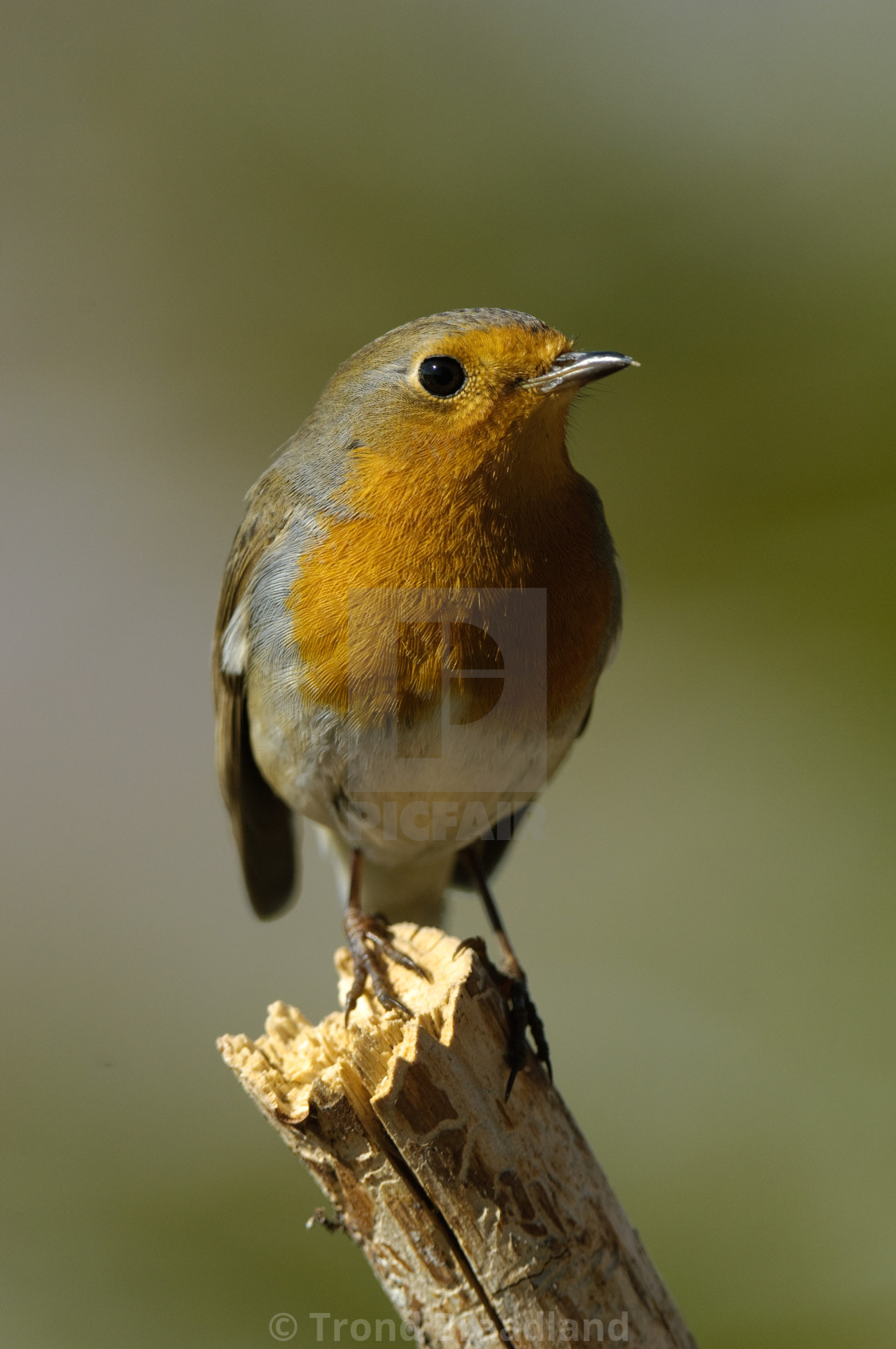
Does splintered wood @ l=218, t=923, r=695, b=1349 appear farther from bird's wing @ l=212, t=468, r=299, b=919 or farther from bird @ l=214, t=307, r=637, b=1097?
bird's wing @ l=212, t=468, r=299, b=919

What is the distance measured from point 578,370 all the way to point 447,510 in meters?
0.34

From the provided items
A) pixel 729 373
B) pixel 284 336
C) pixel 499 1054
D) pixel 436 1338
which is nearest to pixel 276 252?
pixel 284 336

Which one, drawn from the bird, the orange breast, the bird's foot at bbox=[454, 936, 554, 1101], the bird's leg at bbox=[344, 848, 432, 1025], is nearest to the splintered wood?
the bird's foot at bbox=[454, 936, 554, 1101]

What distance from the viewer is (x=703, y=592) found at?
4176mm

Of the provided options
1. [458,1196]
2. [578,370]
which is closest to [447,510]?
[578,370]

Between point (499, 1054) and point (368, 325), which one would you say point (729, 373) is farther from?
point (499, 1054)

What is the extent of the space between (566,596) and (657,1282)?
1.20 m

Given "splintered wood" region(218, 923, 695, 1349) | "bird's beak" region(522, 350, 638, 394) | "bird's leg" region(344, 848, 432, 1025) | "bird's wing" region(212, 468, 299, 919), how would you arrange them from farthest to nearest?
1. "bird's wing" region(212, 468, 299, 919)
2. "bird's leg" region(344, 848, 432, 1025)
3. "bird's beak" region(522, 350, 638, 394)
4. "splintered wood" region(218, 923, 695, 1349)

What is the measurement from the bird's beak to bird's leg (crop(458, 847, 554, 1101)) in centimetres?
102

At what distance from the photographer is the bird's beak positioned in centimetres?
167

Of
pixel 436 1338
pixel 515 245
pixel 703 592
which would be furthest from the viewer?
pixel 703 592

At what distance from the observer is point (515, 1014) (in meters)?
1.89

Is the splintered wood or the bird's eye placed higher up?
the bird's eye

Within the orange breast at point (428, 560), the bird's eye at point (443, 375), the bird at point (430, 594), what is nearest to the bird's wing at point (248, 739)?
the bird at point (430, 594)
